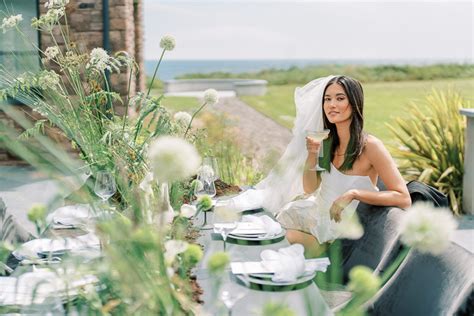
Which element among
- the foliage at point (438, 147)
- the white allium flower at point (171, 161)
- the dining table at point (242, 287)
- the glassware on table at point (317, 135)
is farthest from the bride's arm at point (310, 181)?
the foliage at point (438, 147)

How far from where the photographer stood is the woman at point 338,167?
2838 mm

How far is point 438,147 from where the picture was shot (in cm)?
578

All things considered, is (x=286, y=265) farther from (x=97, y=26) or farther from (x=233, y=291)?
(x=97, y=26)

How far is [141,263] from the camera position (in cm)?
86

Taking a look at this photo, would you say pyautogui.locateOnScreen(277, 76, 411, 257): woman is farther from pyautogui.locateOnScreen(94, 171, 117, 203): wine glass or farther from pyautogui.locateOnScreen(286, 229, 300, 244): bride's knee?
pyautogui.locateOnScreen(94, 171, 117, 203): wine glass

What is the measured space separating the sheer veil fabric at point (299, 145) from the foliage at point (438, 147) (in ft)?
8.33

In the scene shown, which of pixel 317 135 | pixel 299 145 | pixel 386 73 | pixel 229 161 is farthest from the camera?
pixel 386 73

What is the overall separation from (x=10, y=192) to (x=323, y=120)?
4.70 meters

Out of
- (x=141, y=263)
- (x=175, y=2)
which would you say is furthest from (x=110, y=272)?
(x=175, y=2)

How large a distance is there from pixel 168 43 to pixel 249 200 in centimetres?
86

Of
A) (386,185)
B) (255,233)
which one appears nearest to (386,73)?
(386,185)

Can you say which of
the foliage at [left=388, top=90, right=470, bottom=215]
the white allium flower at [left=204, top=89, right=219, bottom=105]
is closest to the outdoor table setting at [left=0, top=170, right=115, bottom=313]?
the white allium flower at [left=204, top=89, right=219, bottom=105]

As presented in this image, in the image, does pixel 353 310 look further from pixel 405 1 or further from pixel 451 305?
pixel 405 1

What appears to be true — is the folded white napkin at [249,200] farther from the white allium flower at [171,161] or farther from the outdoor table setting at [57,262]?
the white allium flower at [171,161]
